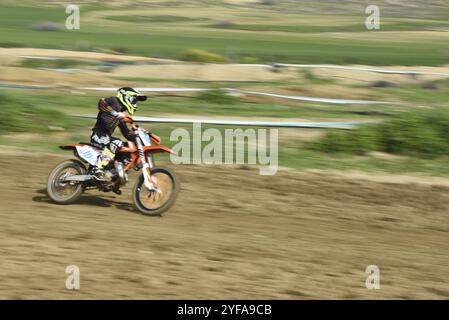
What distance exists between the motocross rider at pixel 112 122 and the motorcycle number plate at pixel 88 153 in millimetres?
51

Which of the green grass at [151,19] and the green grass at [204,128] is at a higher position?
the green grass at [151,19]

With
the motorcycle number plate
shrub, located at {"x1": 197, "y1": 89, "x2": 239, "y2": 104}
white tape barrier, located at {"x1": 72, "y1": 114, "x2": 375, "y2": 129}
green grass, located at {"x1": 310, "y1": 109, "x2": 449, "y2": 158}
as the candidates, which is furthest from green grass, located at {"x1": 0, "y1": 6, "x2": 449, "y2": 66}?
the motorcycle number plate

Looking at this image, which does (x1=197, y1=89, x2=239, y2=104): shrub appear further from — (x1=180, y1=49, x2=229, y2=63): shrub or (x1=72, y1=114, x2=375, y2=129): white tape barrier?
(x1=180, y1=49, x2=229, y2=63): shrub

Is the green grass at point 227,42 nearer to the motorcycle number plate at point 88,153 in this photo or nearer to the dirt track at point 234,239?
the dirt track at point 234,239

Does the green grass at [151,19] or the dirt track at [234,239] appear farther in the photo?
the green grass at [151,19]

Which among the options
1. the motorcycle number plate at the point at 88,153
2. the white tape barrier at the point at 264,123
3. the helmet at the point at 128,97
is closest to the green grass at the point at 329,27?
the white tape barrier at the point at 264,123

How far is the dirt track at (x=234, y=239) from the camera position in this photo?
7078 mm

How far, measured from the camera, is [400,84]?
25266 millimetres

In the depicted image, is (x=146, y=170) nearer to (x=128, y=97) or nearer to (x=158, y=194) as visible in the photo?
(x=158, y=194)

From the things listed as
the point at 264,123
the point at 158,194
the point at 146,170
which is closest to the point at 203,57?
the point at 264,123

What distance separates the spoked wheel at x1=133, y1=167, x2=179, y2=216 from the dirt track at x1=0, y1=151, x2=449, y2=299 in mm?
159

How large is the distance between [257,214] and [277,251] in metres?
2.13
